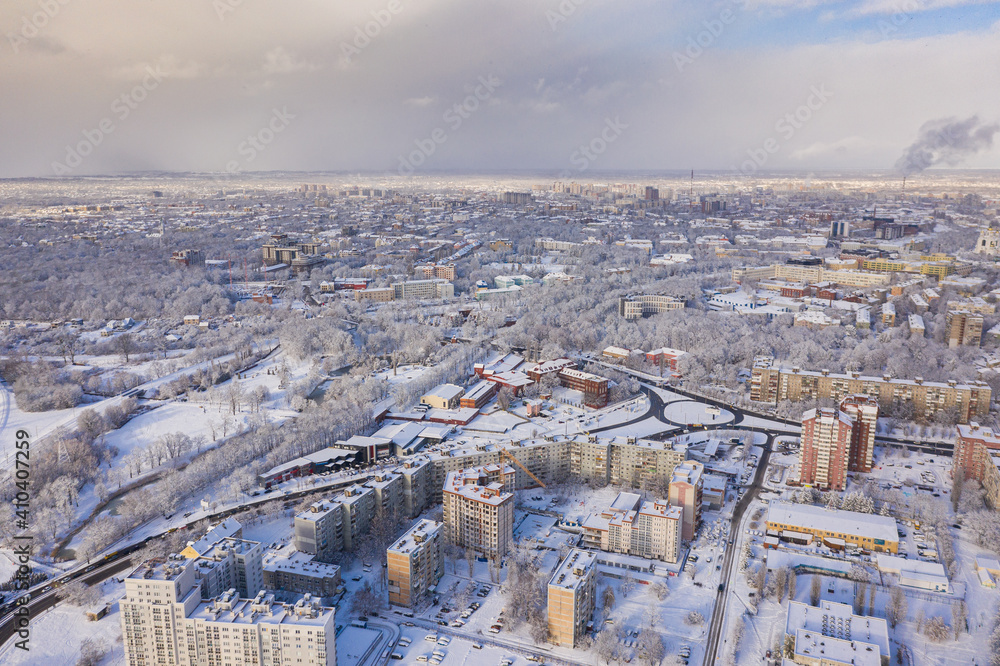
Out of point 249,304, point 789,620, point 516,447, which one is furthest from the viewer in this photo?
point 249,304

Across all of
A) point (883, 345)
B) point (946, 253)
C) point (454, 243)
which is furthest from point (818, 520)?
point (454, 243)

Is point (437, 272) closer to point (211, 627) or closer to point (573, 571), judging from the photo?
point (573, 571)

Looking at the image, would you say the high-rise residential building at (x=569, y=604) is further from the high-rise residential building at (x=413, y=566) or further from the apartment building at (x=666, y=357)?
the apartment building at (x=666, y=357)

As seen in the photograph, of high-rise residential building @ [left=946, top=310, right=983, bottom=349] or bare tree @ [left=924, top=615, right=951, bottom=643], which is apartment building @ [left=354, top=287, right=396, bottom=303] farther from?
bare tree @ [left=924, top=615, right=951, bottom=643]

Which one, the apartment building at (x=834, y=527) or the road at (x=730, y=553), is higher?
the apartment building at (x=834, y=527)

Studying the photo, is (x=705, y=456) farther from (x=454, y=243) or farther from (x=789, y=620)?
(x=454, y=243)

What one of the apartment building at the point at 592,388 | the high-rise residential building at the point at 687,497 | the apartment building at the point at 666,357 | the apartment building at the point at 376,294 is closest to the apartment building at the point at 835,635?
the high-rise residential building at the point at 687,497

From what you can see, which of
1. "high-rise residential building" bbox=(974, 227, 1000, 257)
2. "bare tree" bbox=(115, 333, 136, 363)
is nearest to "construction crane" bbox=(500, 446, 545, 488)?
"bare tree" bbox=(115, 333, 136, 363)
